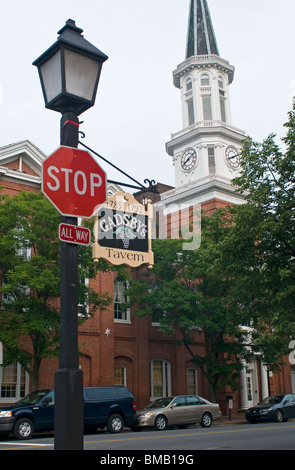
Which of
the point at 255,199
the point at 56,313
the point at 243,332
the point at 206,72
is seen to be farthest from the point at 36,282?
the point at 206,72

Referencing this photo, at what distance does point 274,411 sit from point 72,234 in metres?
25.6

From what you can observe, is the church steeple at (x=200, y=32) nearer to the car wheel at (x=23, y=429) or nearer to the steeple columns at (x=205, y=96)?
the steeple columns at (x=205, y=96)

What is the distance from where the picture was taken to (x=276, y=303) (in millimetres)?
16688

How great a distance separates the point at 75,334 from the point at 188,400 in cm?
2145

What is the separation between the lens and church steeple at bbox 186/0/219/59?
161 feet

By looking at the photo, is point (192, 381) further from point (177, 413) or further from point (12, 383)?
point (12, 383)

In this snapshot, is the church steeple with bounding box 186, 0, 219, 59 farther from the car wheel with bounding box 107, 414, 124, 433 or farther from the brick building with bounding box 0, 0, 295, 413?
the car wheel with bounding box 107, 414, 124, 433

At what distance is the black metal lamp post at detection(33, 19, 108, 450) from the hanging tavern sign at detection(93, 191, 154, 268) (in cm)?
175

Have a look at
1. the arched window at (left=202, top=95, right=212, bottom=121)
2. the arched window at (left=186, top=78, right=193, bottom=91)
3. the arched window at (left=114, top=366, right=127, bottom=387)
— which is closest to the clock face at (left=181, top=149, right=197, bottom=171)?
the arched window at (left=202, top=95, right=212, bottom=121)

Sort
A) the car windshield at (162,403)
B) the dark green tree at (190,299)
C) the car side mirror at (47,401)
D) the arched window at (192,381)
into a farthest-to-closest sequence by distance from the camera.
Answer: the arched window at (192,381)
the dark green tree at (190,299)
the car windshield at (162,403)
the car side mirror at (47,401)

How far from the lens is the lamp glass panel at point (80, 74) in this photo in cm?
473

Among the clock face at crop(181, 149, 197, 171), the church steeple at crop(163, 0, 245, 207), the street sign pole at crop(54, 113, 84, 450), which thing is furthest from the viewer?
the clock face at crop(181, 149, 197, 171)

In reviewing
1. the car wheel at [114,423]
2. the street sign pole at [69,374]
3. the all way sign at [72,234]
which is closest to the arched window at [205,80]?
the car wheel at [114,423]
